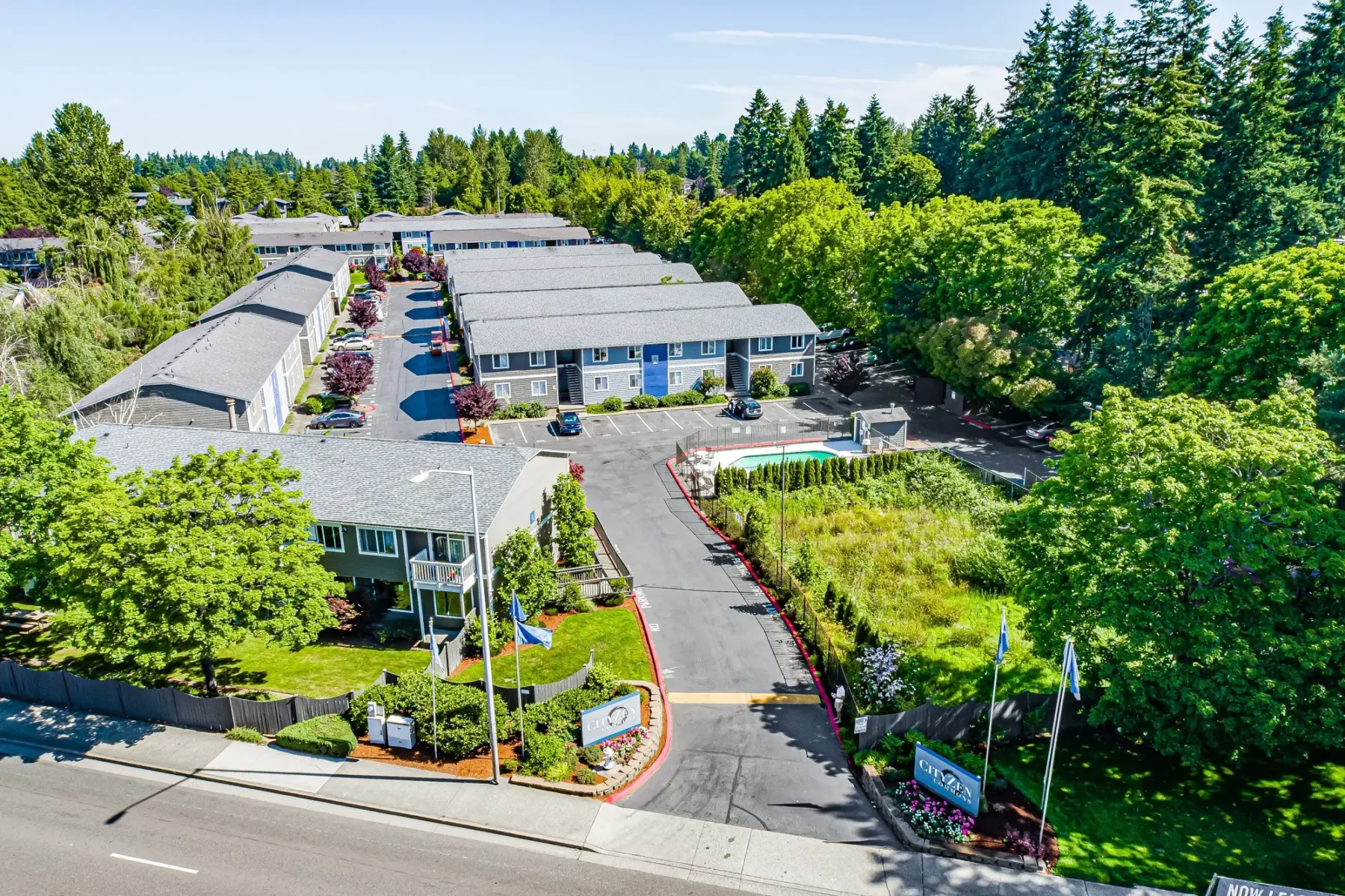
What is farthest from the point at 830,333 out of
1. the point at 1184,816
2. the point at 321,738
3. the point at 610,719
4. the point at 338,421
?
the point at 321,738

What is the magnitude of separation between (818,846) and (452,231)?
129 m

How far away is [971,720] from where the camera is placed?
27.0 m

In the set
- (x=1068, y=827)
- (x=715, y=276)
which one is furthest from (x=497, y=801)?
(x=715, y=276)

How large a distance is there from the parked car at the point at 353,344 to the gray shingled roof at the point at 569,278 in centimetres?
998

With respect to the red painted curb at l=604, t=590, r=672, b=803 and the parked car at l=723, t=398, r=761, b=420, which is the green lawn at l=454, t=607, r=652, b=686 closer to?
the red painted curb at l=604, t=590, r=672, b=803

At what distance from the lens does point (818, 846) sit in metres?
22.9

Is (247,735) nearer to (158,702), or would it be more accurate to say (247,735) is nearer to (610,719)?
(158,702)

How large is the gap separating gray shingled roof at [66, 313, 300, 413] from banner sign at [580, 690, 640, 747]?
33.9 meters

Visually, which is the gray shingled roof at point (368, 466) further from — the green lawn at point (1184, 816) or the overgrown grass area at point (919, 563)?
the green lawn at point (1184, 816)

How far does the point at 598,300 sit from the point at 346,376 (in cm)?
2254

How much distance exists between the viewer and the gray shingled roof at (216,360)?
49188 mm

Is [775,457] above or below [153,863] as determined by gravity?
above

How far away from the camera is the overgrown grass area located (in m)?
31.5

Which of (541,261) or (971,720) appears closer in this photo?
(971,720)
